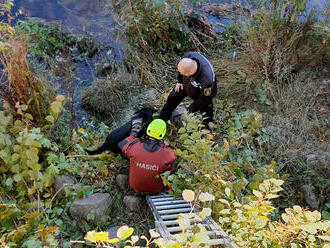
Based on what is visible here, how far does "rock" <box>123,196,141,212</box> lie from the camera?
307 cm

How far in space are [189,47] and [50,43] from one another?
2.64 m

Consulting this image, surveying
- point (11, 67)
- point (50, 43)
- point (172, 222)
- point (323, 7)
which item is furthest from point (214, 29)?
point (172, 222)

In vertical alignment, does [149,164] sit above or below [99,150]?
above

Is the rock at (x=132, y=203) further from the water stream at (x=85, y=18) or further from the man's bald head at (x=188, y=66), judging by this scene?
the water stream at (x=85, y=18)

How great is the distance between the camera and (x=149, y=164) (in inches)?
117

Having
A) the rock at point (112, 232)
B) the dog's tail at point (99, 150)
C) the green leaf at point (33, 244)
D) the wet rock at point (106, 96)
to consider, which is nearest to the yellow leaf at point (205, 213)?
the green leaf at point (33, 244)

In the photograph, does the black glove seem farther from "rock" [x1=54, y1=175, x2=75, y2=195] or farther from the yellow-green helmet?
"rock" [x1=54, y1=175, x2=75, y2=195]

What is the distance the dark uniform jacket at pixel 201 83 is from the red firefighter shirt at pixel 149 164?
81cm

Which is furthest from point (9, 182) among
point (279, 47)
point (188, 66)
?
point (279, 47)

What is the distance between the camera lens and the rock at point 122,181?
129 inches

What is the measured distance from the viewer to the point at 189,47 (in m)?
5.08

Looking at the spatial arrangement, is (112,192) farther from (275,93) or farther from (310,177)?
(275,93)

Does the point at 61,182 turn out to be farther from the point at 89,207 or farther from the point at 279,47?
the point at 279,47

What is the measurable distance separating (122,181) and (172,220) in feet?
3.14
